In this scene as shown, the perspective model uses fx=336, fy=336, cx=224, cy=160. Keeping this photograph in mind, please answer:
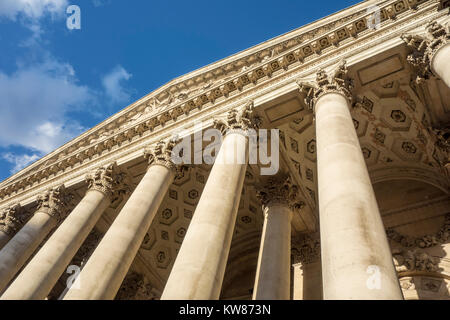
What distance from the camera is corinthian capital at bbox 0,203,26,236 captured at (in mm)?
16703

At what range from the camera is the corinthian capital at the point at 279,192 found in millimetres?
13000

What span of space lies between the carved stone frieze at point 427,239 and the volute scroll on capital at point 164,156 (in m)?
9.04

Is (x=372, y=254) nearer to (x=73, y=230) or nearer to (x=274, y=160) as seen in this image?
(x=274, y=160)

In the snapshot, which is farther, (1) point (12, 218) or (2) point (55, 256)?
(1) point (12, 218)

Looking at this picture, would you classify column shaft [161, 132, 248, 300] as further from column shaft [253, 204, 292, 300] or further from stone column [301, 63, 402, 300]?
column shaft [253, 204, 292, 300]

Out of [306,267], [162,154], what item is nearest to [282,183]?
[306,267]

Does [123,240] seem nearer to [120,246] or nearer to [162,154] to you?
[120,246]

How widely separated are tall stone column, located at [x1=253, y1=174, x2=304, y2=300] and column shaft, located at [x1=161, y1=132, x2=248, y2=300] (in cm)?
320

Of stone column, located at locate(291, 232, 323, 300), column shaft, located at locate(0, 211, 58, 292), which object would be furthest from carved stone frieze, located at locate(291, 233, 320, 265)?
column shaft, located at locate(0, 211, 58, 292)

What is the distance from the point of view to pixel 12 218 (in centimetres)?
1700

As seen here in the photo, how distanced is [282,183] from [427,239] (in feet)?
19.5

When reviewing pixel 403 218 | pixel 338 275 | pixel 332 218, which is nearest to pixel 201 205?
pixel 332 218

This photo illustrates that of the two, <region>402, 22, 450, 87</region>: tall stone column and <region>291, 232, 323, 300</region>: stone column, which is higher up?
<region>402, 22, 450, 87</region>: tall stone column

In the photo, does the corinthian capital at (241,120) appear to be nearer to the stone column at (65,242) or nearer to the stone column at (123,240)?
the stone column at (123,240)
